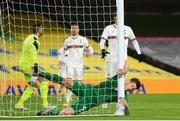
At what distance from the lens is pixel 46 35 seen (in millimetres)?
16953

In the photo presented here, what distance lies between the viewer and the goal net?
13188 millimetres

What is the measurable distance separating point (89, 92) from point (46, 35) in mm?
5940

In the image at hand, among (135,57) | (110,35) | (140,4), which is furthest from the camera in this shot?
(140,4)

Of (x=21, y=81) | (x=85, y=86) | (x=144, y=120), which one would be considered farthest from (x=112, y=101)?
(x=21, y=81)

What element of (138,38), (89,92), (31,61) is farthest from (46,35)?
(138,38)

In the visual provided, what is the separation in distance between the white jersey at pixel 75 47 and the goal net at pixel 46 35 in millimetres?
297

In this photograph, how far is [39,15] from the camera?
15.4m

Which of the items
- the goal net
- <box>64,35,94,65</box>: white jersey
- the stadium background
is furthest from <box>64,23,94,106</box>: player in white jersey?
the stadium background

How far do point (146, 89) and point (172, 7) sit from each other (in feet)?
13.0

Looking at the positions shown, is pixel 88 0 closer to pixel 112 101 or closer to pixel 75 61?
pixel 75 61

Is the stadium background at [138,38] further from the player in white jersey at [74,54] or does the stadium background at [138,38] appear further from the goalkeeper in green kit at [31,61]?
the goalkeeper in green kit at [31,61]

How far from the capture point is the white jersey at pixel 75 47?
15258 mm

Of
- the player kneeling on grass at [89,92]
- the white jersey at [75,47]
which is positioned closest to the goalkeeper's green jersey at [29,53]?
the player kneeling on grass at [89,92]

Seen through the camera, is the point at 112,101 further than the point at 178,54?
No
